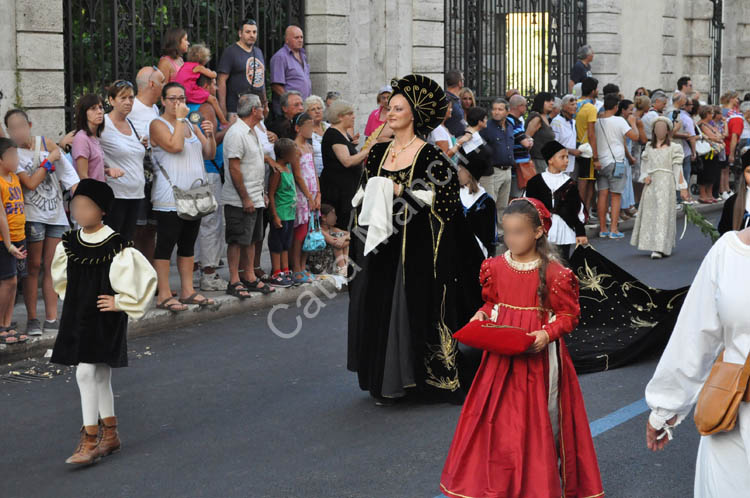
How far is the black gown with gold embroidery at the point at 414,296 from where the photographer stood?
23.8 ft

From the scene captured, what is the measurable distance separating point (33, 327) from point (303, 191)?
3441mm

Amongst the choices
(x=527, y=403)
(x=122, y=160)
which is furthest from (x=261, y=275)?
(x=527, y=403)

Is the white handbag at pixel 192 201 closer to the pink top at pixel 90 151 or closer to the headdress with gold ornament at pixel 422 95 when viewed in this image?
the pink top at pixel 90 151

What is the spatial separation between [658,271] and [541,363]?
8126mm

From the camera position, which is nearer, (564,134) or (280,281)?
(280,281)

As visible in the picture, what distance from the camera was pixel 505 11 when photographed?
68.6ft

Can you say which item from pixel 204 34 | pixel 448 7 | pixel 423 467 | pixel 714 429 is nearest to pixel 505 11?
pixel 448 7

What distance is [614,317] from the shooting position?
29.7ft

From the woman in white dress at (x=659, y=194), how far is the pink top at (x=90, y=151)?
7.50 m

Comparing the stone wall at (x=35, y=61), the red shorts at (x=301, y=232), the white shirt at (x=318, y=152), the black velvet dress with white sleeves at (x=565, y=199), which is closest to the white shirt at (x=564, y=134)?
the white shirt at (x=318, y=152)

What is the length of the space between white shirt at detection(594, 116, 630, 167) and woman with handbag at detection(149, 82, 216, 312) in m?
7.70

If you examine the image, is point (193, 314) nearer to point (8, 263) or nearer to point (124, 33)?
point (8, 263)

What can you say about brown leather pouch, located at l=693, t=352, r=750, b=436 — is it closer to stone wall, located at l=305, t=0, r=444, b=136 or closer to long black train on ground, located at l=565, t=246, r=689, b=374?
long black train on ground, located at l=565, t=246, r=689, b=374

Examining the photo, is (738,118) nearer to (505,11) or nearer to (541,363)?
(505,11)
